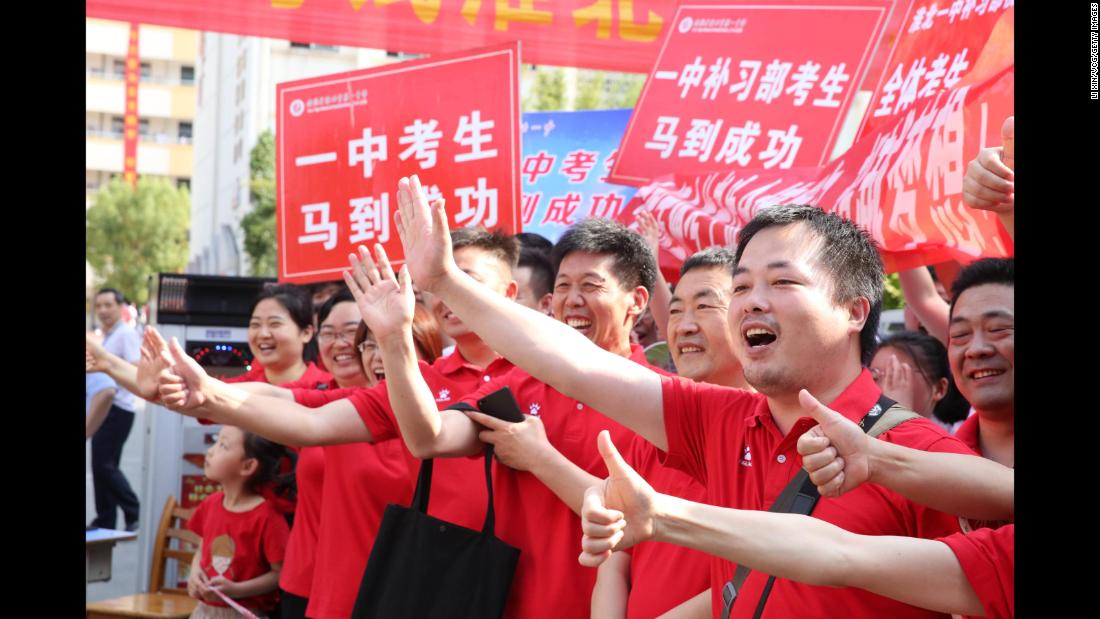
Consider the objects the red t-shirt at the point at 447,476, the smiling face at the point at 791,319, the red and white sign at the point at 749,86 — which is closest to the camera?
the smiling face at the point at 791,319

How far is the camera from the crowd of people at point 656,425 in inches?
84.7

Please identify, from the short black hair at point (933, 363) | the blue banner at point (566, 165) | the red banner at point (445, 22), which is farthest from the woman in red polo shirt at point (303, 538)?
the blue banner at point (566, 165)

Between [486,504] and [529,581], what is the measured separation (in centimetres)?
36

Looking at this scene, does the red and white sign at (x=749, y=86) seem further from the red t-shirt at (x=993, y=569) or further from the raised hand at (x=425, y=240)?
the red t-shirt at (x=993, y=569)

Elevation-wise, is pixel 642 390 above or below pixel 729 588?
above

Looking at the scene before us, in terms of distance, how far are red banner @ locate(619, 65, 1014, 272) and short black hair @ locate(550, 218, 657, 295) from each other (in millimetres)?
772

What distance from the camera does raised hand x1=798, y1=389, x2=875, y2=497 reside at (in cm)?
216

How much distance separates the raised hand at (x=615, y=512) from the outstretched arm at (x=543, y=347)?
0.80 meters

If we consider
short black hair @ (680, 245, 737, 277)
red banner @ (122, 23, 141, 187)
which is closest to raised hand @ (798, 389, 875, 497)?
short black hair @ (680, 245, 737, 277)

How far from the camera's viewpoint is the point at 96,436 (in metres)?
10.2

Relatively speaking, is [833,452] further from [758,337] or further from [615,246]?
[615,246]

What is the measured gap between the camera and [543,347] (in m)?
2.78
